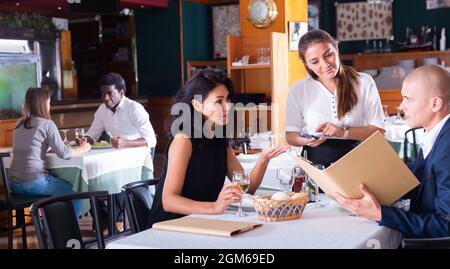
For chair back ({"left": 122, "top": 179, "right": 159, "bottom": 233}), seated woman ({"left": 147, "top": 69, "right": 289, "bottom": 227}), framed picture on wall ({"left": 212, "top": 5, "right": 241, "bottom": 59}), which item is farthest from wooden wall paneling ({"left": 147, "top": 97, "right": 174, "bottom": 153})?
seated woman ({"left": 147, "top": 69, "right": 289, "bottom": 227})

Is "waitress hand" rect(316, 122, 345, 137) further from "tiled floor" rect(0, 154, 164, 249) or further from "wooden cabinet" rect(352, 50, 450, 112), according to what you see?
"wooden cabinet" rect(352, 50, 450, 112)

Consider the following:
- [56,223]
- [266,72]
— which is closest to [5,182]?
[56,223]

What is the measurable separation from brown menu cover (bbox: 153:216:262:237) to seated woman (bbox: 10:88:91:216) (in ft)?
10.4

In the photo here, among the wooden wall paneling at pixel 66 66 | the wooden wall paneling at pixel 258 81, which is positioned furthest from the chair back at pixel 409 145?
the wooden wall paneling at pixel 66 66

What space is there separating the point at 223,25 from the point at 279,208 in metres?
9.38

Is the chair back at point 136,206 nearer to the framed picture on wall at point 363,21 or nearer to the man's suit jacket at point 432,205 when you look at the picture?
the man's suit jacket at point 432,205

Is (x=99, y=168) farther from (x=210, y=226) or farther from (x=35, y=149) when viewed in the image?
(x=210, y=226)

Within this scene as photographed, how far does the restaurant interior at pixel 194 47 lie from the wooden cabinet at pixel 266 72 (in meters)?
0.01

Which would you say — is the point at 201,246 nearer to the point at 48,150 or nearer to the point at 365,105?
the point at 365,105

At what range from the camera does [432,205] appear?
242 cm

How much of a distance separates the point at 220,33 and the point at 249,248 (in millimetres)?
9787

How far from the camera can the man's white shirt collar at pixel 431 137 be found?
95.9 inches


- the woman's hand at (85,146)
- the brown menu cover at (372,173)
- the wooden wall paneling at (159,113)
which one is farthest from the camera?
the wooden wall paneling at (159,113)

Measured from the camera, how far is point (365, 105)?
3.71m
